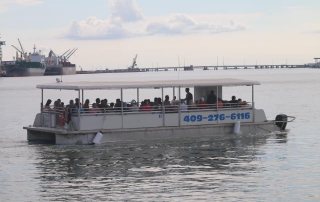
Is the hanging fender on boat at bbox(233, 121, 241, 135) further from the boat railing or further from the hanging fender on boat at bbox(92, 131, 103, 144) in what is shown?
the hanging fender on boat at bbox(92, 131, 103, 144)

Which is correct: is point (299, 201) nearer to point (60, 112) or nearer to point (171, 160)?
point (171, 160)

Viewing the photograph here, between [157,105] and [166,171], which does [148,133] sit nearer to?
[157,105]

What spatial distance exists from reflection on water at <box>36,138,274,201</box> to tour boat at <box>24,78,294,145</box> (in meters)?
0.63

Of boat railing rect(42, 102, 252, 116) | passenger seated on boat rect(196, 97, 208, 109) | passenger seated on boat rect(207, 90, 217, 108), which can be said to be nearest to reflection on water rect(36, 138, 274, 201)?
boat railing rect(42, 102, 252, 116)

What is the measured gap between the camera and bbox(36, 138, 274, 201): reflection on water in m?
23.1

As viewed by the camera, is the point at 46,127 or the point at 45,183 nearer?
the point at 45,183

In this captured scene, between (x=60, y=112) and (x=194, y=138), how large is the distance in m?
6.33

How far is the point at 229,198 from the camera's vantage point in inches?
872

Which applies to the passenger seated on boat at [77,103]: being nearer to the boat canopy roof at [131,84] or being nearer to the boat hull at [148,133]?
the boat canopy roof at [131,84]

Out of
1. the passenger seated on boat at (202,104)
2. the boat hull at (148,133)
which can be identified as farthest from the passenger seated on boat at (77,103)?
the passenger seated on boat at (202,104)

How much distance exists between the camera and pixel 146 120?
113ft

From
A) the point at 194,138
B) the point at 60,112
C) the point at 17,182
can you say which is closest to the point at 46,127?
the point at 60,112

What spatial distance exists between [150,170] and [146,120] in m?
7.22

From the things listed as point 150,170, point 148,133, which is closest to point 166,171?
point 150,170
